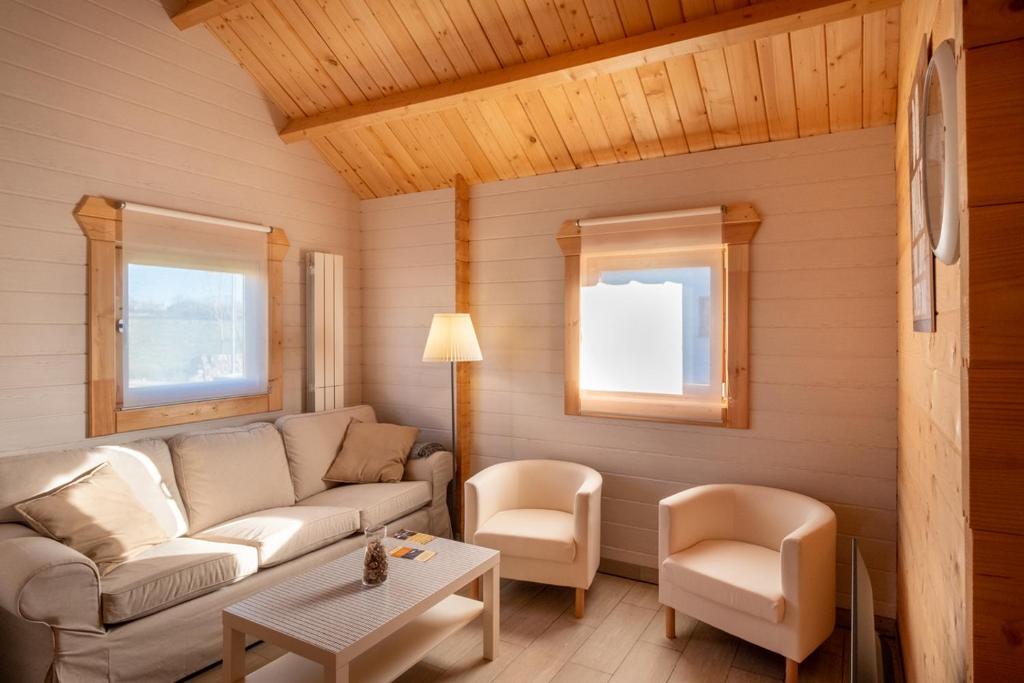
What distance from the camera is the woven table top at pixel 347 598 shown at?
196 centimetres

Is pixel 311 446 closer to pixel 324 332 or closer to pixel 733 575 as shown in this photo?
pixel 324 332

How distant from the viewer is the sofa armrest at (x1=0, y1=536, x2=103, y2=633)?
6.39ft

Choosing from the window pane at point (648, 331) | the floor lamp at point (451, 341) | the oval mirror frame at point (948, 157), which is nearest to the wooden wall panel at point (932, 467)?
the oval mirror frame at point (948, 157)

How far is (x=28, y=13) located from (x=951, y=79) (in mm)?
3708

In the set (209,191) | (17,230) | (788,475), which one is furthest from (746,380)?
(17,230)

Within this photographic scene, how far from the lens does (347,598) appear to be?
2.19 metres

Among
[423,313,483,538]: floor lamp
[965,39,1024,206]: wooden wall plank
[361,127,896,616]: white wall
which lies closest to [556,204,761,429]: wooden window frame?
[361,127,896,616]: white wall

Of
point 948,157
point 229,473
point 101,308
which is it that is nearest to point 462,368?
point 229,473

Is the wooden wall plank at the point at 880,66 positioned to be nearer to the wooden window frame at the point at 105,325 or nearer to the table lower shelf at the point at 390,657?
the table lower shelf at the point at 390,657

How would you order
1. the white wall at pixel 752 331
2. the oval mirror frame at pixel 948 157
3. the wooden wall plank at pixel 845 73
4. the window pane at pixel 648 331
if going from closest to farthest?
the oval mirror frame at pixel 948 157 → the wooden wall plank at pixel 845 73 → the white wall at pixel 752 331 → the window pane at pixel 648 331

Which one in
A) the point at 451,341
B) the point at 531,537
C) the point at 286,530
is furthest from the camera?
the point at 451,341

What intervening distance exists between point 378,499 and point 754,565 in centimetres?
204

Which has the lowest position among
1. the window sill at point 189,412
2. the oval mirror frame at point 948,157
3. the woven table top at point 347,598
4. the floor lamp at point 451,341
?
the woven table top at point 347,598

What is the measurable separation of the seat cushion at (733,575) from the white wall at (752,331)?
52cm
